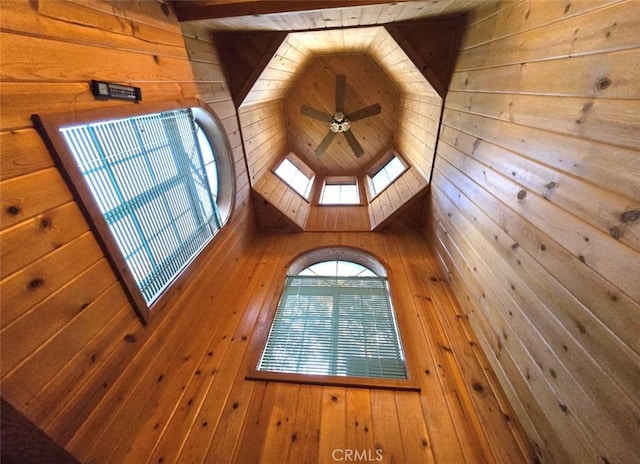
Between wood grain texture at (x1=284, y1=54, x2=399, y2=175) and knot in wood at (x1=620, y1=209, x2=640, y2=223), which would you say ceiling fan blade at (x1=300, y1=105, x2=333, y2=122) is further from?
knot in wood at (x1=620, y1=209, x2=640, y2=223)

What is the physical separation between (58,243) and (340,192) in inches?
154

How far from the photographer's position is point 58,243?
41.0 inches

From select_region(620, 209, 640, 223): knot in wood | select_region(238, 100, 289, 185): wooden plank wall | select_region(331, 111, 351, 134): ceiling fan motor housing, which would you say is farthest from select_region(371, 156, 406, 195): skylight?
select_region(620, 209, 640, 223): knot in wood

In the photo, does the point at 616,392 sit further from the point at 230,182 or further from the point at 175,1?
the point at 175,1

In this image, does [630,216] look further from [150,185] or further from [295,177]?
[295,177]

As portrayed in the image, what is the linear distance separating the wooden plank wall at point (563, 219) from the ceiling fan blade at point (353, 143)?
217 cm

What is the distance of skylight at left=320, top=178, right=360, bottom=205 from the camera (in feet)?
14.0

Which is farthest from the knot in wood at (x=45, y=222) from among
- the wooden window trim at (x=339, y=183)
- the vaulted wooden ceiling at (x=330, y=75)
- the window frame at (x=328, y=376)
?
the wooden window trim at (x=339, y=183)

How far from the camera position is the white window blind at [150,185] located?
124 centimetres

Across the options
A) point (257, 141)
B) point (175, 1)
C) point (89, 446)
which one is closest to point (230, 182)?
point (257, 141)

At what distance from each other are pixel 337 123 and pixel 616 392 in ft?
11.6

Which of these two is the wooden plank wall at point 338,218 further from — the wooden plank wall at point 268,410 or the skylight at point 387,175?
the wooden plank wall at point 268,410

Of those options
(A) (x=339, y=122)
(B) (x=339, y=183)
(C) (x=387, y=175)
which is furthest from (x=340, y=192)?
(A) (x=339, y=122)

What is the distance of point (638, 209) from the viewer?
0.78 meters
